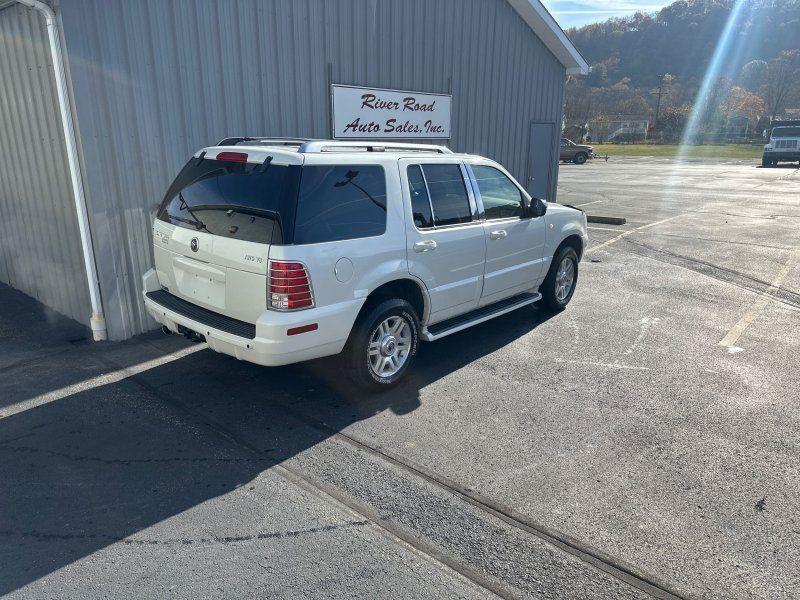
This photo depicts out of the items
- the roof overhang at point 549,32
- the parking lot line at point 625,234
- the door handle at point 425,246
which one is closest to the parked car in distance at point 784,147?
the parking lot line at point 625,234

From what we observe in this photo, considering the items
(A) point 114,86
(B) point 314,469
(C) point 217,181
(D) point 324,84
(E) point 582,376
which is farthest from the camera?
(D) point 324,84

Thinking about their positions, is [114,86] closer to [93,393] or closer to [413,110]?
[93,393]

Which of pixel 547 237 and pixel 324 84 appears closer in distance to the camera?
pixel 547 237

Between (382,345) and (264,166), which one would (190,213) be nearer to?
(264,166)

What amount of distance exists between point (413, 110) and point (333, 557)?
299 inches

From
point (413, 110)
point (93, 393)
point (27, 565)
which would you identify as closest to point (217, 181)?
point (93, 393)

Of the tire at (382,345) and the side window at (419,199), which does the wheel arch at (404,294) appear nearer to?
the tire at (382,345)

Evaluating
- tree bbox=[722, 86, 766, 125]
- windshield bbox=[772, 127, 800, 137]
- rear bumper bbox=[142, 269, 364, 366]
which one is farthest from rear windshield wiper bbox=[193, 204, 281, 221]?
tree bbox=[722, 86, 766, 125]

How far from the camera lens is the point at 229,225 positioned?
13.7ft

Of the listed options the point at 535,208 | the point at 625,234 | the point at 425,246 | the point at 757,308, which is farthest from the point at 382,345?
the point at 625,234

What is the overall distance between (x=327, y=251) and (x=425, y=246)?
3.54ft

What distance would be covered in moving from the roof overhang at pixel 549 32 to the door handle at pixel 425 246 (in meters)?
7.74

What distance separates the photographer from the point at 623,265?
31.9ft

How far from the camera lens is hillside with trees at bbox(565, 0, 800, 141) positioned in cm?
9925
